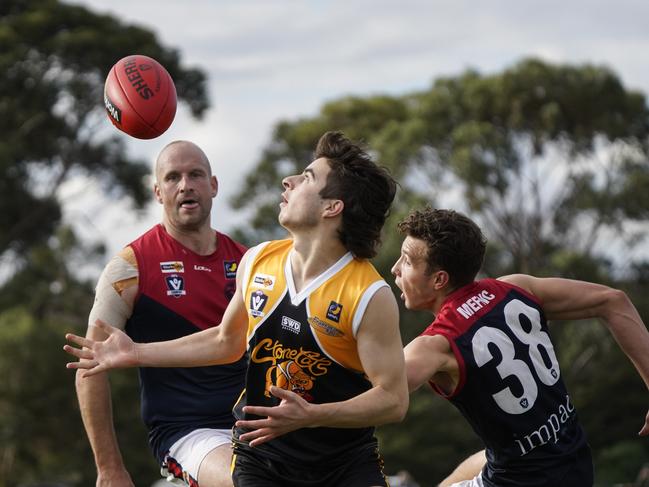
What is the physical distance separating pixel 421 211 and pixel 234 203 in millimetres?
32344

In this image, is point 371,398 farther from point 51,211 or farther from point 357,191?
point 51,211

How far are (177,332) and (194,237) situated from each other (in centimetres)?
62

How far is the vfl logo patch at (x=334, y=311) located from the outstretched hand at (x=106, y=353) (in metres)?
1.03

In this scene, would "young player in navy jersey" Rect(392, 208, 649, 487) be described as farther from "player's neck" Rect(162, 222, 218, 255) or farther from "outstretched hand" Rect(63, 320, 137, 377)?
"player's neck" Rect(162, 222, 218, 255)

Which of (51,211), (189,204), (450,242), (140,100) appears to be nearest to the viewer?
(450,242)

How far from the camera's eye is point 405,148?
37.9 metres

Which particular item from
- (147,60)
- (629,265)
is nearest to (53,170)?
(629,265)

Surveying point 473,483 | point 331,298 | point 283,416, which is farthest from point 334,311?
point 473,483

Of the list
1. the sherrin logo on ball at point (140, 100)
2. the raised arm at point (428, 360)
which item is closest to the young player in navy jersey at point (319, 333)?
the raised arm at point (428, 360)

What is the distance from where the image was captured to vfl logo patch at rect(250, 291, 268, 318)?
6.22 metres

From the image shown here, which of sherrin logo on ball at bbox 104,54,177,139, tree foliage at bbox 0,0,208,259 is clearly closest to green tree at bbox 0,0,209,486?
tree foliage at bbox 0,0,208,259

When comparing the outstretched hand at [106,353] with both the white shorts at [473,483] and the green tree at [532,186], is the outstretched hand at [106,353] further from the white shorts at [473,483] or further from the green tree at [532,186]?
the green tree at [532,186]

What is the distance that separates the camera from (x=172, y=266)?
25.5 feet

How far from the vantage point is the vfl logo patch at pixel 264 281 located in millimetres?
6262
